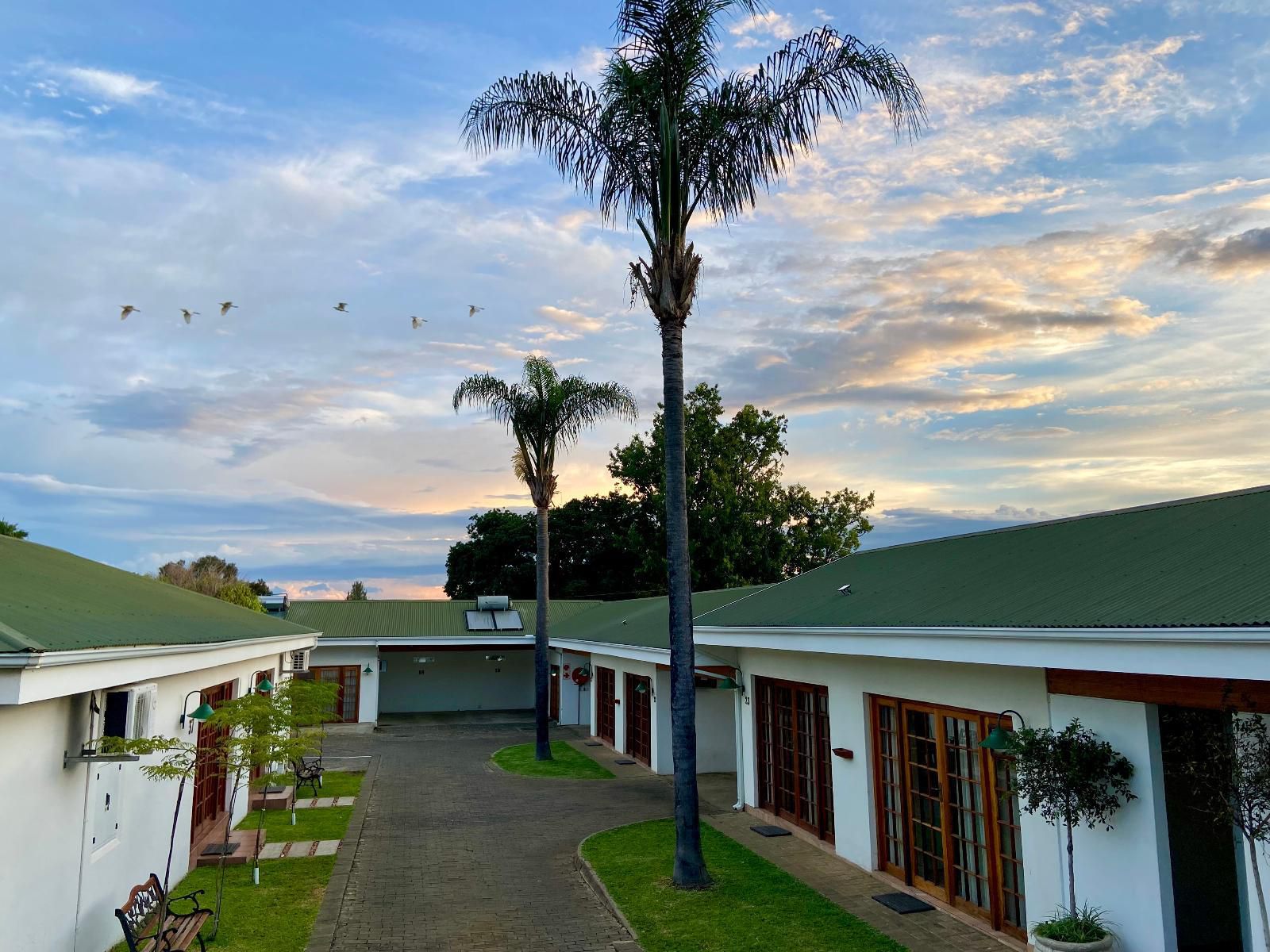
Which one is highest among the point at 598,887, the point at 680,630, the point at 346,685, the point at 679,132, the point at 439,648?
the point at 679,132

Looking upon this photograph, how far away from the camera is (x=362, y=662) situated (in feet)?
100

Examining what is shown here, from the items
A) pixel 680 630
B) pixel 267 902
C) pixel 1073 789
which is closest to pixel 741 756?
pixel 680 630

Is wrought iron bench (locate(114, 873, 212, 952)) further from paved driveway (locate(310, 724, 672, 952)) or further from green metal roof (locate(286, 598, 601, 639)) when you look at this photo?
green metal roof (locate(286, 598, 601, 639))

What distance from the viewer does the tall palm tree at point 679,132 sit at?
36.1 feet

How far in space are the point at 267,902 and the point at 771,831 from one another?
23.6ft

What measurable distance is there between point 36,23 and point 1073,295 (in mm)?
14482

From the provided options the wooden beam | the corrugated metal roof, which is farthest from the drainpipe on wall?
the wooden beam

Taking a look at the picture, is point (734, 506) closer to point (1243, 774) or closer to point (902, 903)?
point (902, 903)

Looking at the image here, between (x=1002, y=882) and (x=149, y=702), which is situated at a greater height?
(x=149, y=702)

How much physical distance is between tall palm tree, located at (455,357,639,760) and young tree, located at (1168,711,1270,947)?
57.4 ft

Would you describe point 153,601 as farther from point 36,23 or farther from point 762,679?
point 762,679

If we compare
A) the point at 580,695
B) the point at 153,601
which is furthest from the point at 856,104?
the point at 580,695

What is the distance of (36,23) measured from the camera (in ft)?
35.4

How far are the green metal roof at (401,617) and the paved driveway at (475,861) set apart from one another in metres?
8.62
